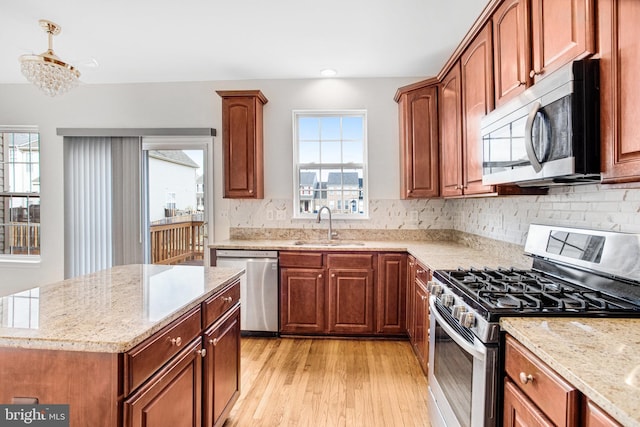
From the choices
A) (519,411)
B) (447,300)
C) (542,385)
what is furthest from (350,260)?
(542,385)

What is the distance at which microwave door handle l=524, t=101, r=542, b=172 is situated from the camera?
141 cm

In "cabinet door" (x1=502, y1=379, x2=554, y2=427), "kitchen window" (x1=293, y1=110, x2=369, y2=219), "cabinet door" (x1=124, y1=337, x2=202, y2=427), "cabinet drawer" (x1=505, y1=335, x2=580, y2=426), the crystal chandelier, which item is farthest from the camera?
"kitchen window" (x1=293, y1=110, x2=369, y2=219)

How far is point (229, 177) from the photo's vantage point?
355 centimetres

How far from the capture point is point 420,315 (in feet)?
8.46

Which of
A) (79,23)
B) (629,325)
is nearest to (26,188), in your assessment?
(79,23)

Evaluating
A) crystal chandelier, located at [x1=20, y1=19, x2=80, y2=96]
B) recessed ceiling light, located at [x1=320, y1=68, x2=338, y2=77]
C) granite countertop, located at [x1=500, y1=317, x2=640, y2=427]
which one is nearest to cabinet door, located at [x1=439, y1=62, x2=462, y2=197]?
recessed ceiling light, located at [x1=320, y1=68, x2=338, y2=77]

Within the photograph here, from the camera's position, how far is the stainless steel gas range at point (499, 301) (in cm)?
122

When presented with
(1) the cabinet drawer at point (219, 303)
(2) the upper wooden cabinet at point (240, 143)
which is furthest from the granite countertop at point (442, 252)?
(1) the cabinet drawer at point (219, 303)

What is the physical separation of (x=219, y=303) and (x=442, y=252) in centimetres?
188

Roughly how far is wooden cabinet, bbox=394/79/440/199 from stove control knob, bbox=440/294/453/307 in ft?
5.88

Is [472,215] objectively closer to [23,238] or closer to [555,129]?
[555,129]

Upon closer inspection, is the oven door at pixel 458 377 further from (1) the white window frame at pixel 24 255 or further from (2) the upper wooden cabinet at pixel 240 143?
(1) the white window frame at pixel 24 255

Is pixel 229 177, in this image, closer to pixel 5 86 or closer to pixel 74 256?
pixel 74 256

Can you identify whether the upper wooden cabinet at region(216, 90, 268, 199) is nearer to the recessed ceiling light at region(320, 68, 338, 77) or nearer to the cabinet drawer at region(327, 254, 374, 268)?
the recessed ceiling light at region(320, 68, 338, 77)
